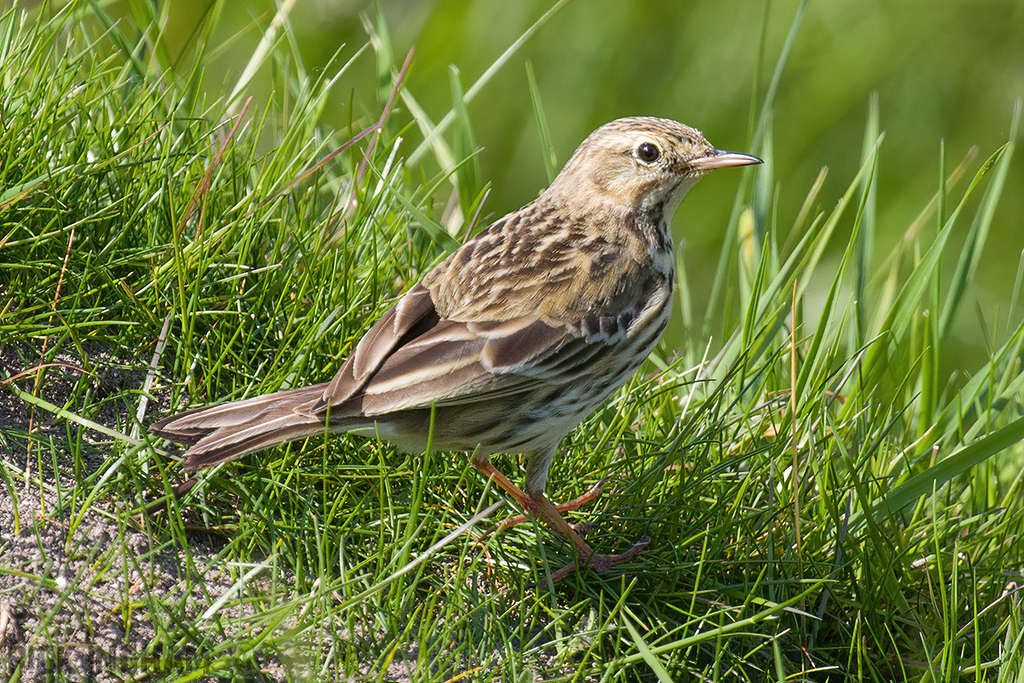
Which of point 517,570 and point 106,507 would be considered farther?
point 517,570

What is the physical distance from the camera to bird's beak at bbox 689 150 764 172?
4035 millimetres

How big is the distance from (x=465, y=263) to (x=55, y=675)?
1988 millimetres

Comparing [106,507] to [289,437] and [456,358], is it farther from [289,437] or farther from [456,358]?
[456,358]

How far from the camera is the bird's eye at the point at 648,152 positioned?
4.13 m

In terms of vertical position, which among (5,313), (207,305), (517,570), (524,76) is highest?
(5,313)

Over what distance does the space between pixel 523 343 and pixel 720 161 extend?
3.99 ft

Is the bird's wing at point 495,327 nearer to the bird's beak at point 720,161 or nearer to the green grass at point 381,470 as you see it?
the green grass at point 381,470

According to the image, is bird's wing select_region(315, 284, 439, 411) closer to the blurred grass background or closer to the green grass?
the green grass

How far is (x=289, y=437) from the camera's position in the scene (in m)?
3.24

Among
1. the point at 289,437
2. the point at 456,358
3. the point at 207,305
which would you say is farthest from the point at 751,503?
the point at 207,305

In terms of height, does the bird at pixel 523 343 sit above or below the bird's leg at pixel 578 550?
above

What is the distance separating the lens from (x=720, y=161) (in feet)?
13.3

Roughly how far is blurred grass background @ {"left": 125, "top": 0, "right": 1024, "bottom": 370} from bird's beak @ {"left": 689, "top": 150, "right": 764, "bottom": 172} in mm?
3931

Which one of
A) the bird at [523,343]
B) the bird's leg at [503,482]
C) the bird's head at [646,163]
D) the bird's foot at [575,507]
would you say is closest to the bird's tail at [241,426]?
the bird at [523,343]
